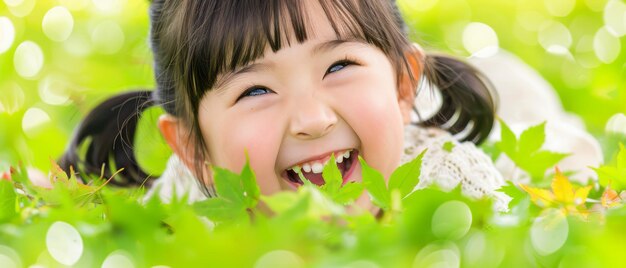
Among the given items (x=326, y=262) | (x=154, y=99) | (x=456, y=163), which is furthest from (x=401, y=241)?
(x=154, y=99)

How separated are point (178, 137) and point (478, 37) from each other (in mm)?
2203

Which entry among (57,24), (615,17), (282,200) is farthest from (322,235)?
(57,24)

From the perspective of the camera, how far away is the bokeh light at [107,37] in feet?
11.1

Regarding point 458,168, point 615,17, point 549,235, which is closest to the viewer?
point 549,235

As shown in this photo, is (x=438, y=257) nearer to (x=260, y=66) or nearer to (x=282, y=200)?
(x=282, y=200)

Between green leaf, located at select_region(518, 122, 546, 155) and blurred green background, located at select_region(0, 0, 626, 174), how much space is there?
1.30 feet

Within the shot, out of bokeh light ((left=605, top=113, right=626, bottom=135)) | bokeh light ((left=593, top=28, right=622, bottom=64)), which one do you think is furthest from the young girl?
bokeh light ((left=593, top=28, right=622, bottom=64))

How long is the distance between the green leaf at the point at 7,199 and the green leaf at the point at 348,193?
16.3 inches

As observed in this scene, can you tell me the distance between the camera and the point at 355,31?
1386 millimetres

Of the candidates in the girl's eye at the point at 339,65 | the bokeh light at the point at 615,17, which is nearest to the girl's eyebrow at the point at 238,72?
the girl's eye at the point at 339,65

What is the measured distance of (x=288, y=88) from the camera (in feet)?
4.24

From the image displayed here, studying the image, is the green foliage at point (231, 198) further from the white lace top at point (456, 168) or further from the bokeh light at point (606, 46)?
the bokeh light at point (606, 46)

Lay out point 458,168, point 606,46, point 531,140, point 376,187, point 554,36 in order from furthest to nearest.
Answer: point 554,36 < point 606,46 < point 458,168 < point 531,140 < point 376,187

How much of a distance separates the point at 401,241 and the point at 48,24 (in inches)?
126
